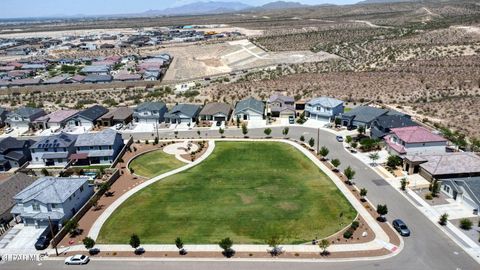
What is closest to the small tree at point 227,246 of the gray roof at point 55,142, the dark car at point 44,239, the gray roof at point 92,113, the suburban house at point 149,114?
the dark car at point 44,239

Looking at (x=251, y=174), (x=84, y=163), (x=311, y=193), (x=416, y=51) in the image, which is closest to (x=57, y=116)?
(x=84, y=163)

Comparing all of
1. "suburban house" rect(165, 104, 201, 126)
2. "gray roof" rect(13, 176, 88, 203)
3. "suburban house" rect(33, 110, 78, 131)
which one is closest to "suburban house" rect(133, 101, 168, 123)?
"suburban house" rect(165, 104, 201, 126)

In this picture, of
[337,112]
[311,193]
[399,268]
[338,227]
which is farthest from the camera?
[337,112]

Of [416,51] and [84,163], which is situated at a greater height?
[416,51]

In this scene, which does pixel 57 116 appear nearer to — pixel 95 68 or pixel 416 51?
pixel 95 68

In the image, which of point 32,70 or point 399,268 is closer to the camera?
point 399,268

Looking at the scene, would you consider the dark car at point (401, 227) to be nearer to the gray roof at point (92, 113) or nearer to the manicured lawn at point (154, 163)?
the manicured lawn at point (154, 163)

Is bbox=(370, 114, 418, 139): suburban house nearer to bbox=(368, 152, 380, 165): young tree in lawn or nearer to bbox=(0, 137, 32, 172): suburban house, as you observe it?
bbox=(368, 152, 380, 165): young tree in lawn
